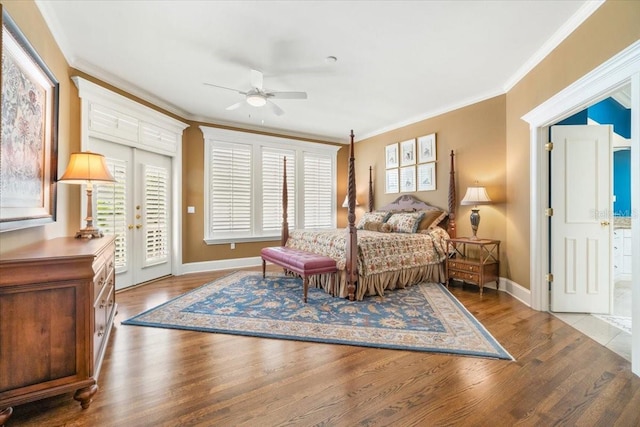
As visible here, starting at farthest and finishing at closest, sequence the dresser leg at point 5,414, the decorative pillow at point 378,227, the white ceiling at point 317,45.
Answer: the decorative pillow at point 378,227, the white ceiling at point 317,45, the dresser leg at point 5,414

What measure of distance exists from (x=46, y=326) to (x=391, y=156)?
553 centimetres

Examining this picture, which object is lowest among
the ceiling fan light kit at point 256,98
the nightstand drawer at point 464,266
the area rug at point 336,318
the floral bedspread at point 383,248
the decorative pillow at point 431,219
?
the area rug at point 336,318

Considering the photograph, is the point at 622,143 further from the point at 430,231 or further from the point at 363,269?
the point at 363,269

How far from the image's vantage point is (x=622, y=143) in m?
4.44

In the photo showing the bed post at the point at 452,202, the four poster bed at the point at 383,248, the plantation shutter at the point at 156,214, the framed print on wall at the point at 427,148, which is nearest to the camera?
the four poster bed at the point at 383,248

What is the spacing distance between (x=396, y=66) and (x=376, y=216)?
2.69 metres

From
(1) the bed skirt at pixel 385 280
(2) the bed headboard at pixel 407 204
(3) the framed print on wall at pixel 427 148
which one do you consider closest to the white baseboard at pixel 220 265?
(1) the bed skirt at pixel 385 280

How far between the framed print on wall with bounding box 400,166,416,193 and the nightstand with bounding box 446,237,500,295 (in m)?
1.44

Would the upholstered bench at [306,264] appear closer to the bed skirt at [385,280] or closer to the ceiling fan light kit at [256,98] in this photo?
the bed skirt at [385,280]

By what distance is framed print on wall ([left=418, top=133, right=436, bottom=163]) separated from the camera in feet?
16.6

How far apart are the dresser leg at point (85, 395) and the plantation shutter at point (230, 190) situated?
3.86m

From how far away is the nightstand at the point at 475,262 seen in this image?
153 inches

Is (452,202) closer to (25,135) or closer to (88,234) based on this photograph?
(88,234)

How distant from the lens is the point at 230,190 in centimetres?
564
